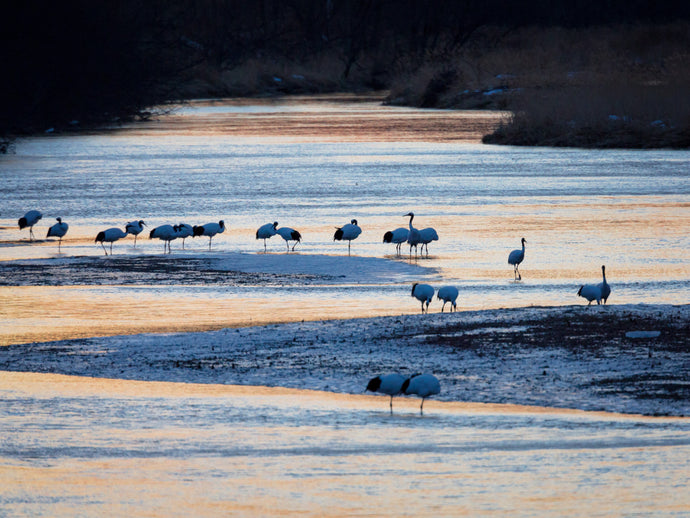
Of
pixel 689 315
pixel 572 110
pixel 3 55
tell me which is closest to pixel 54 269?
pixel 689 315

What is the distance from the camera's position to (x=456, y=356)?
11.2 m

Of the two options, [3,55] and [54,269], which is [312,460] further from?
[3,55]

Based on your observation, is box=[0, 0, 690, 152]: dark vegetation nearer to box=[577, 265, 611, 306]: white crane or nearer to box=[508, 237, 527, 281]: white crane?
box=[508, 237, 527, 281]: white crane

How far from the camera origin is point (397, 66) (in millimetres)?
100062

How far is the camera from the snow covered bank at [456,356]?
32.7 feet

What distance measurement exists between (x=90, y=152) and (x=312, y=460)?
3751cm

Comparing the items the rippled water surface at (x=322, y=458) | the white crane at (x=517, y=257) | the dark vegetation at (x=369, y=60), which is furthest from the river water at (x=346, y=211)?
the dark vegetation at (x=369, y=60)

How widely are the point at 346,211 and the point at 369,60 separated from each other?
8666cm

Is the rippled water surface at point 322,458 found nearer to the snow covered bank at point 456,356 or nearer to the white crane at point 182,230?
the snow covered bank at point 456,356

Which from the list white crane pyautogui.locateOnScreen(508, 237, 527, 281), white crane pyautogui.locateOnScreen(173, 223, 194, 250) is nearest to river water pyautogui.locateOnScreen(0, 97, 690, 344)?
white crane pyautogui.locateOnScreen(508, 237, 527, 281)

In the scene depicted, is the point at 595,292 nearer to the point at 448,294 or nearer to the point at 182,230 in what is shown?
the point at 448,294

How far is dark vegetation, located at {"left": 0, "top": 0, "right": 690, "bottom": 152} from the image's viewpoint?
45188 millimetres

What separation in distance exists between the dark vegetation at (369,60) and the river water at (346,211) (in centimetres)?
434

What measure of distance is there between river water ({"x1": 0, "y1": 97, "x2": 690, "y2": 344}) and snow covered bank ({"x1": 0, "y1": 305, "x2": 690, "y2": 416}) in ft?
3.21
